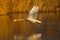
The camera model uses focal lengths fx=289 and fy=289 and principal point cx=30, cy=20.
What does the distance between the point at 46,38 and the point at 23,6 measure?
15322 mm

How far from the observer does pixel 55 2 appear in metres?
26.0

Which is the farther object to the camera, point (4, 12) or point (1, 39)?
point (4, 12)

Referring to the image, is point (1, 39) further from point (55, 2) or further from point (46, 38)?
point (55, 2)

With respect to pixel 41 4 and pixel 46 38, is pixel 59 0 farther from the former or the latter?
pixel 46 38

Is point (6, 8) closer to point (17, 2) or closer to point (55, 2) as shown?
point (17, 2)

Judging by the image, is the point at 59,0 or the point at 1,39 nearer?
the point at 1,39

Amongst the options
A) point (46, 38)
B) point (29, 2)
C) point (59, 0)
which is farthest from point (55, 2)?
point (46, 38)

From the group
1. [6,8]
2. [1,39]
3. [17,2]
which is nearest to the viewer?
[1,39]

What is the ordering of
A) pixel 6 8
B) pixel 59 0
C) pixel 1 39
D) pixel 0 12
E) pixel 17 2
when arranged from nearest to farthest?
pixel 1 39
pixel 0 12
pixel 6 8
pixel 17 2
pixel 59 0

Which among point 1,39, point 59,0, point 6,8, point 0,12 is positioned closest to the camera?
point 1,39

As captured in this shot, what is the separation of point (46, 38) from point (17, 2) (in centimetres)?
1530

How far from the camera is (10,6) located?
947 inches

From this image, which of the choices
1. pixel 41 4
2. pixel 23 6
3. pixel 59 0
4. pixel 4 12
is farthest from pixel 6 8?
pixel 59 0

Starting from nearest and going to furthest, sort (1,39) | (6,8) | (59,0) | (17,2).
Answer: (1,39), (6,8), (17,2), (59,0)
